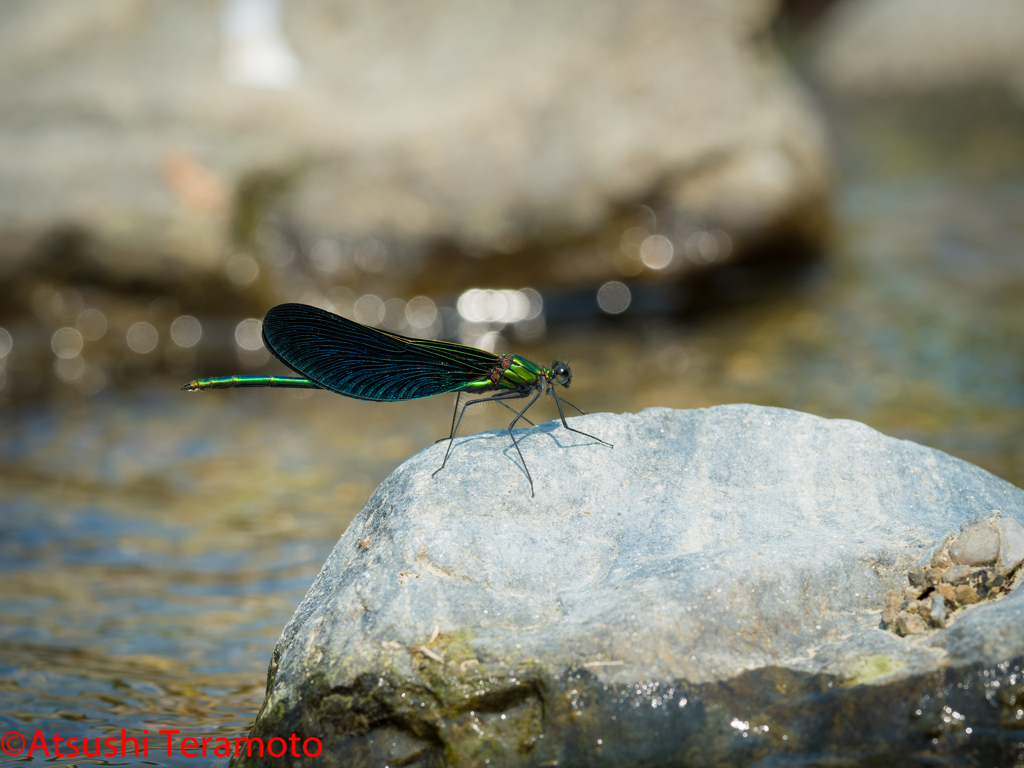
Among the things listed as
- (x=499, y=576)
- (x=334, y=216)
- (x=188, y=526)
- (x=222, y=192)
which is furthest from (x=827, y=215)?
(x=499, y=576)

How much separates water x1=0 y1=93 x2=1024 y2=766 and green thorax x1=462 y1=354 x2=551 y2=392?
1.40 metres

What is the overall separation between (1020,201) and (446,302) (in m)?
7.69

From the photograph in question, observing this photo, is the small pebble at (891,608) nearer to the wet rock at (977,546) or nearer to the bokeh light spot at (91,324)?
the wet rock at (977,546)

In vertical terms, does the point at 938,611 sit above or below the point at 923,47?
below

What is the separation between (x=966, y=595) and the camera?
2.61 meters

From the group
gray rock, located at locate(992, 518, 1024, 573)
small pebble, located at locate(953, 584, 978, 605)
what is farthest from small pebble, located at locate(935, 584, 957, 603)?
gray rock, located at locate(992, 518, 1024, 573)

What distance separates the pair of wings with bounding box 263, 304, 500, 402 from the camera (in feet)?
10.8

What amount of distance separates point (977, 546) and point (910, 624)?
0.31 metres

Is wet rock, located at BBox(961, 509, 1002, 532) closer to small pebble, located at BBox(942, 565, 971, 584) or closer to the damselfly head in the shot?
small pebble, located at BBox(942, 565, 971, 584)

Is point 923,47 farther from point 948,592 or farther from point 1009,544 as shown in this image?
point 948,592

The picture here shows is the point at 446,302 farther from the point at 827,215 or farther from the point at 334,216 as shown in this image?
the point at 827,215

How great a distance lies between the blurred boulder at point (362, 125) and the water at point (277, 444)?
116 cm

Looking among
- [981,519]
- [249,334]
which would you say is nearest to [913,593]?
[981,519]

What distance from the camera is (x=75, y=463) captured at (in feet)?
20.6
